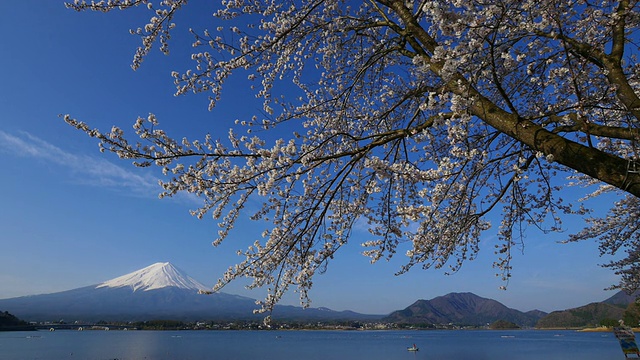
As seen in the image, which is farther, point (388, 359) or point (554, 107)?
point (388, 359)

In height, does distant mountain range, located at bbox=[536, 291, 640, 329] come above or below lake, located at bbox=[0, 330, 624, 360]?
above

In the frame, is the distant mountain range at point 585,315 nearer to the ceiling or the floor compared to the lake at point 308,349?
nearer to the ceiling

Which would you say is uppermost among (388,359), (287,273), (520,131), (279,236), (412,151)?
(412,151)

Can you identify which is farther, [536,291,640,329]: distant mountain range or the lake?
[536,291,640,329]: distant mountain range

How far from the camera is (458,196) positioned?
12.4 feet

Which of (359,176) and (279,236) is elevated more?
(359,176)

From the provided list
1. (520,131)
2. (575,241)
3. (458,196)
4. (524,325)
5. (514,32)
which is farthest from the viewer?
(524,325)

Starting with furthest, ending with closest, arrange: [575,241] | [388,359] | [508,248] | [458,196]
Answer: [388,359] < [575,241] < [508,248] < [458,196]

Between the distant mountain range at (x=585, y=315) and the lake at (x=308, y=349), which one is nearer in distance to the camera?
the lake at (x=308, y=349)

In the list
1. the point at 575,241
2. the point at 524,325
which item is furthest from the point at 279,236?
the point at 524,325

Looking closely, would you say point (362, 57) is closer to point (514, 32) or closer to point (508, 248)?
point (514, 32)

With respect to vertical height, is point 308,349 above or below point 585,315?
below

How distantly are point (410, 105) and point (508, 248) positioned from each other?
5.98 feet

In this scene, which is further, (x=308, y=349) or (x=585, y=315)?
(x=585, y=315)
